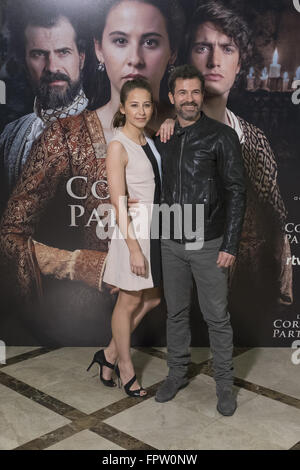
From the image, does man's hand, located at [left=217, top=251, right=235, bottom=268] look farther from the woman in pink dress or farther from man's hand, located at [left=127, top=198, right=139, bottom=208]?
man's hand, located at [left=127, top=198, right=139, bottom=208]

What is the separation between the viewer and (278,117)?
10.5ft

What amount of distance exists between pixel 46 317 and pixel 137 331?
24.3 inches

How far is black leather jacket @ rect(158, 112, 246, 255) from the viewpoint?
2.46 metres

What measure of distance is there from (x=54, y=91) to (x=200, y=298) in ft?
5.18

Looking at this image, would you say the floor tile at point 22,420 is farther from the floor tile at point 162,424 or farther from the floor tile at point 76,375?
the floor tile at point 162,424

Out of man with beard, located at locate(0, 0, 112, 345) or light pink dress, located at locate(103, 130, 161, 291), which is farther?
man with beard, located at locate(0, 0, 112, 345)

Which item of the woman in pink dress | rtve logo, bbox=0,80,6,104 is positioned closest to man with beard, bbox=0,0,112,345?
rtve logo, bbox=0,80,6,104

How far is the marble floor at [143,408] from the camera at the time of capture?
2.36 metres

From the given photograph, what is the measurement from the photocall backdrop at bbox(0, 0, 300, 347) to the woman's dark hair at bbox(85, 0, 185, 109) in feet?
0.04

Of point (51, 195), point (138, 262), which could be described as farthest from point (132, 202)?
point (51, 195)

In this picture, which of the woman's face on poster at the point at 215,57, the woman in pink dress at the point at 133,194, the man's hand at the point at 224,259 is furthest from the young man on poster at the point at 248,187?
the man's hand at the point at 224,259
